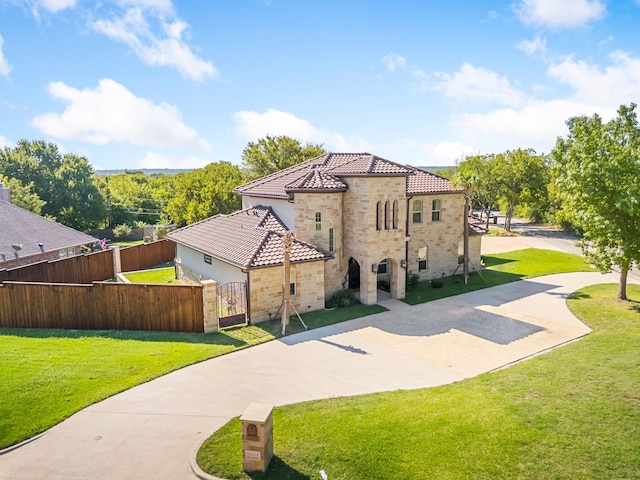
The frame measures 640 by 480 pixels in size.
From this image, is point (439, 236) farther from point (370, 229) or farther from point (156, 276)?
point (156, 276)

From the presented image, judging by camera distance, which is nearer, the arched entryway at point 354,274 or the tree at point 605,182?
the tree at point 605,182

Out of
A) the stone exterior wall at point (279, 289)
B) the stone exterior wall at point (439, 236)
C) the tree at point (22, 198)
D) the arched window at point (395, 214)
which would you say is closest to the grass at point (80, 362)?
the stone exterior wall at point (279, 289)

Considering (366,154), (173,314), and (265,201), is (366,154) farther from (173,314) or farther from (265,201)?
(173,314)

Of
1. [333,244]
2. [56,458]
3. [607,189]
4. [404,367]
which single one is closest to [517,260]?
[607,189]

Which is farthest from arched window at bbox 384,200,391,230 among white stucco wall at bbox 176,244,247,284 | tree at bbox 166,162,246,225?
tree at bbox 166,162,246,225

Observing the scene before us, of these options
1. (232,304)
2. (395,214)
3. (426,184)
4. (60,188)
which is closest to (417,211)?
(426,184)

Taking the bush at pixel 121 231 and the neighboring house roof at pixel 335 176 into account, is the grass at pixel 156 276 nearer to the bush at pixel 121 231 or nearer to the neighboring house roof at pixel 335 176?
the neighboring house roof at pixel 335 176
